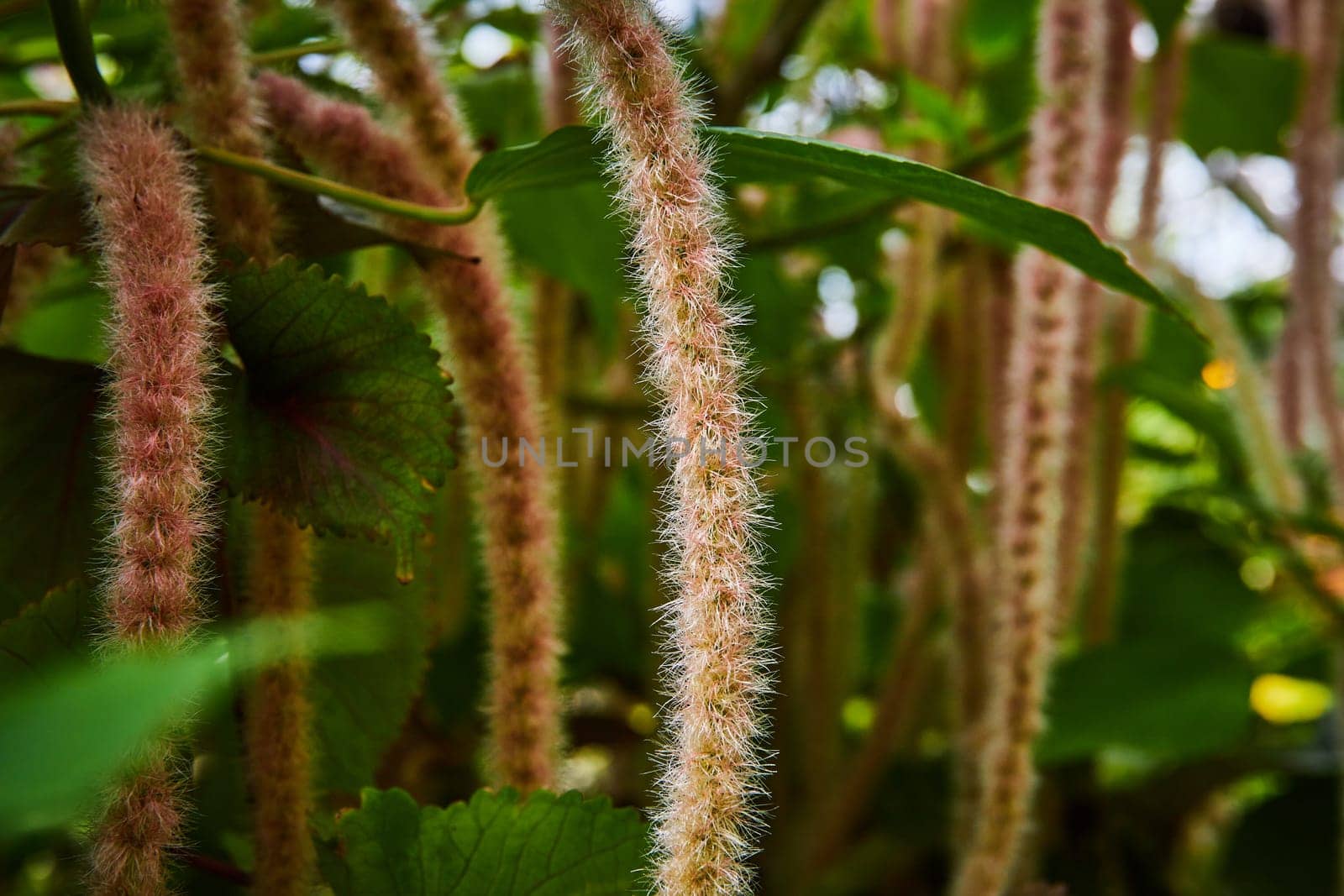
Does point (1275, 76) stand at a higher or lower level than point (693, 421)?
higher

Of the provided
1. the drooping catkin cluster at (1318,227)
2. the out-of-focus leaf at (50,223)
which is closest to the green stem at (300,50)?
the out-of-focus leaf at (50,223)

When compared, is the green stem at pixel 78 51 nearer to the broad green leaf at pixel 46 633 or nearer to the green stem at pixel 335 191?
the green stem at pixel 335 191

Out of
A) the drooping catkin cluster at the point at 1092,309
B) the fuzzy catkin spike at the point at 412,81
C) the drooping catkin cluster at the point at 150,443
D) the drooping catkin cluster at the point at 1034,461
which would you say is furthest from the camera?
the drooping catkin cluster at the point at 1092,309

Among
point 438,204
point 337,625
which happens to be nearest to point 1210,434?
point 438,204

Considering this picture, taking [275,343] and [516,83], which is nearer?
[275,343]

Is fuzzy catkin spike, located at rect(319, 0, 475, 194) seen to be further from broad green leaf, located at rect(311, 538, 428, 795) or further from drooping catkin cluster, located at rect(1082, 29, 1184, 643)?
drooping catkin cluster, located at rect(1082, 29, 1184, 643)

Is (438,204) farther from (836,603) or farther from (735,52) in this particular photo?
(735,52)
